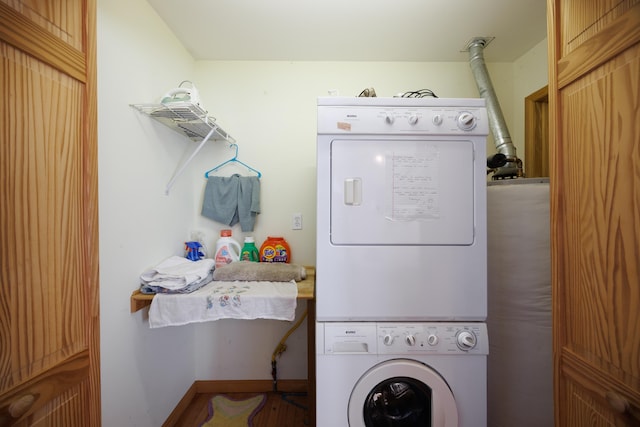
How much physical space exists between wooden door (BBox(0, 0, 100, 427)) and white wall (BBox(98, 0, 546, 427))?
1.58 feet

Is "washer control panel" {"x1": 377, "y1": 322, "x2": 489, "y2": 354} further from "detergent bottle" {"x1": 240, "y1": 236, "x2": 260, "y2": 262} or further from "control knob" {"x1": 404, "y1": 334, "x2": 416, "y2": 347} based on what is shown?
"detergent bottle" {"x1": 240, "y1": 236, "x2": 260, "y2": 262}

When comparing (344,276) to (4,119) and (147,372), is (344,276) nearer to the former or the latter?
(4,119)

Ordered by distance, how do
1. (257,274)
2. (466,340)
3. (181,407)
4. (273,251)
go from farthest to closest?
1. (273,251)
2. (181,407)
3. (257,274)
4. (466,340)

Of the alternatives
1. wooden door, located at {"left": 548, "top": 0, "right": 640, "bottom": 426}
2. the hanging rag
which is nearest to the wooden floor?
the hanging rag

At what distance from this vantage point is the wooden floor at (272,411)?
157cm

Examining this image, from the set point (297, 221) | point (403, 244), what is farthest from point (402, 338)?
point (297, 221)

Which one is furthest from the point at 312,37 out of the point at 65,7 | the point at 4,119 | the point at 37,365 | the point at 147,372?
the point at 147,372

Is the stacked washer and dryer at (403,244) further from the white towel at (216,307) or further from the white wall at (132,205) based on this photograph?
the white wall at (132,205)

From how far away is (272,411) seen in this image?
5.41 feet

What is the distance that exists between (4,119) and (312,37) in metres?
1.63

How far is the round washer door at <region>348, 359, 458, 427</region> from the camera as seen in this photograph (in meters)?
1.02

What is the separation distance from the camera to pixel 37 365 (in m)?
0.59

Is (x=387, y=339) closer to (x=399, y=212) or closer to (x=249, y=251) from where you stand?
(x=399, y=212)

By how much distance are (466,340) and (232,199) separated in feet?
5.62
